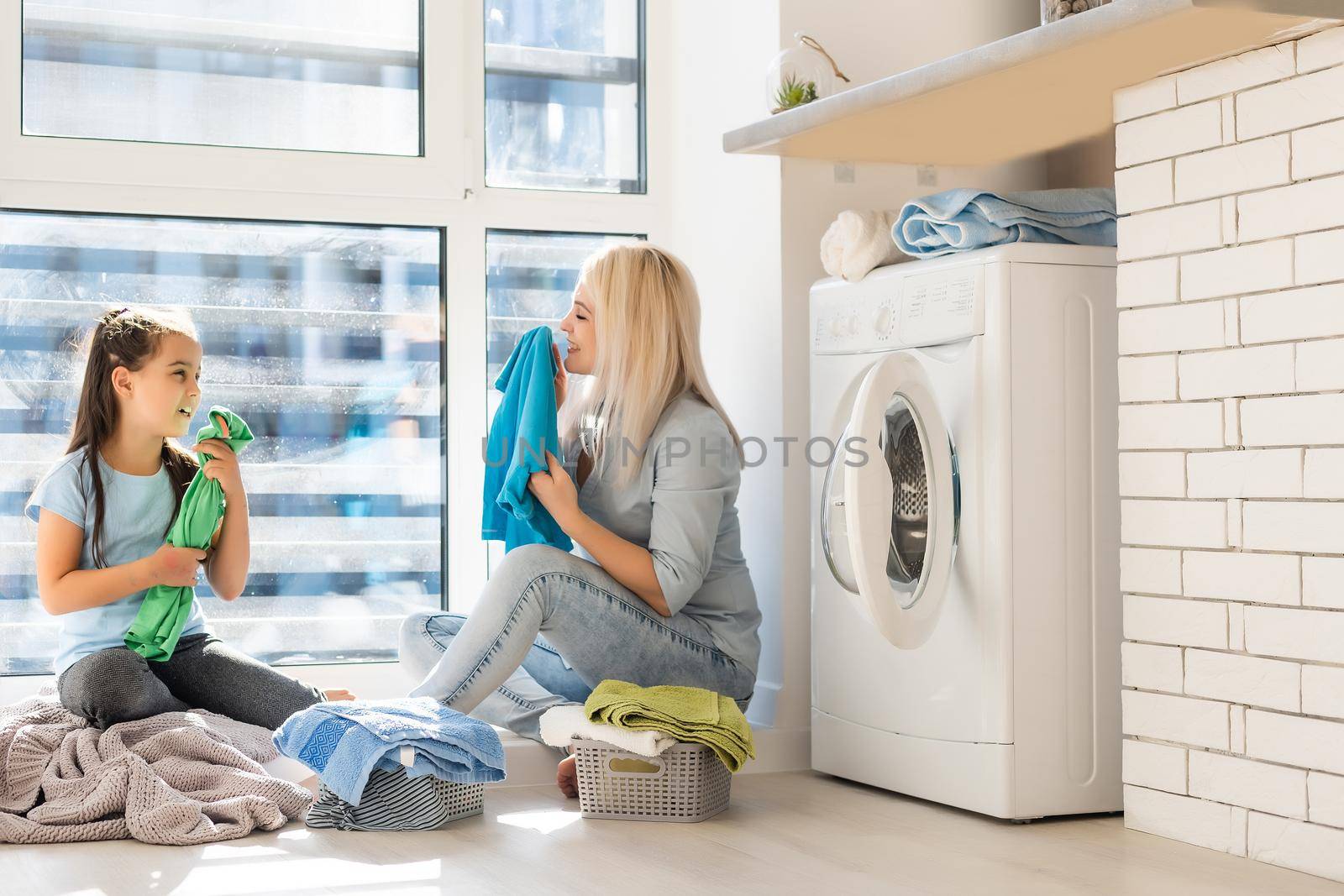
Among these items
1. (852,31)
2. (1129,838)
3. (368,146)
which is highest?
(852,31)

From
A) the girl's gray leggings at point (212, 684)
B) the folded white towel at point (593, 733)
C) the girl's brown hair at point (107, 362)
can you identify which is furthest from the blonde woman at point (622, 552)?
the girl's brown hair at point (107, 362)

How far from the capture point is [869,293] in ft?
7.57

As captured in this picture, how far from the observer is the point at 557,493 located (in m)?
2.28

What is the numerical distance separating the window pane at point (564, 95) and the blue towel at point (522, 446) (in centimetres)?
64

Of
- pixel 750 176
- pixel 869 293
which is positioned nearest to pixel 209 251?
pixel 750 176

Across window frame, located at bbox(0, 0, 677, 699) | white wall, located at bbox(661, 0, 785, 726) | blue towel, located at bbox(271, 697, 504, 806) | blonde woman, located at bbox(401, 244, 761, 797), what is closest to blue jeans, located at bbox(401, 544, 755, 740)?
blonde woman, located at bbox(401, 244, 761, 797)

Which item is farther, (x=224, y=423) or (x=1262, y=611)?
(x=224, y=423)

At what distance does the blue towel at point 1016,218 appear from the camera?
2.10m

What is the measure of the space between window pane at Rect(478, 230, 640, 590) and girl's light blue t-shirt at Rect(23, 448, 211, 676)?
28.2 inches

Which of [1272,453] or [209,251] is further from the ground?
[209,251]

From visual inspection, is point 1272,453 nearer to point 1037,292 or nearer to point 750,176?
point 1037,292

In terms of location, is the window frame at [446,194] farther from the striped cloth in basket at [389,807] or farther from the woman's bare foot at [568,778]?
the striped cloth in basket at [389,807]

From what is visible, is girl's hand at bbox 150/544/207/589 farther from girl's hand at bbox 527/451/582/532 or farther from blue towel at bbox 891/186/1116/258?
blue towel at bbox 891/186/1116/258

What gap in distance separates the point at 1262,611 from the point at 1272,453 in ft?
0.68
